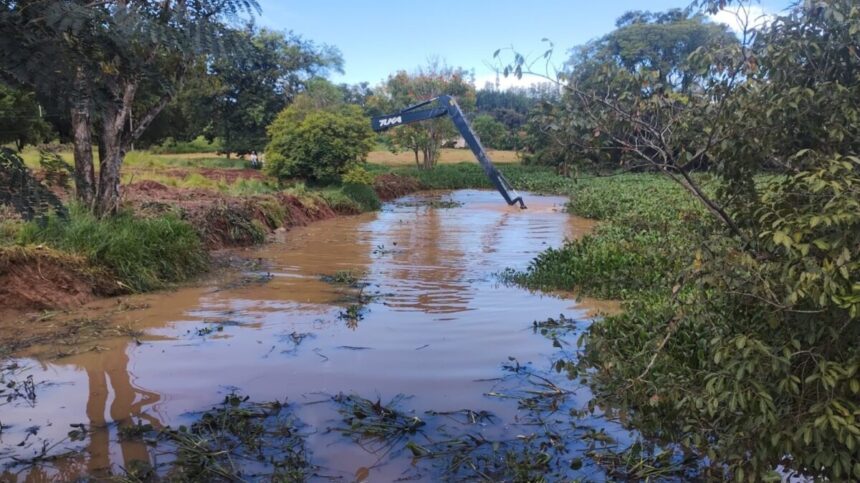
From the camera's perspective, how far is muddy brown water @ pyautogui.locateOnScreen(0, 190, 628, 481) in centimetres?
454

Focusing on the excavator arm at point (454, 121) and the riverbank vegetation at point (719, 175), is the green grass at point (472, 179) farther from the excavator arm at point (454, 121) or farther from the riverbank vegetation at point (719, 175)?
the riverbank vegetation at point (719, 175)

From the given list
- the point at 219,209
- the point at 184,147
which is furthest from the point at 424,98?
the point at 219,209

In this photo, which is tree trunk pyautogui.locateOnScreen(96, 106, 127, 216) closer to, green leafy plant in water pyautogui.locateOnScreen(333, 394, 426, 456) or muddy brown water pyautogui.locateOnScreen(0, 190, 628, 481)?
muddy brown water pyautogui.locateOnScreen(0, 190, 628, 481)

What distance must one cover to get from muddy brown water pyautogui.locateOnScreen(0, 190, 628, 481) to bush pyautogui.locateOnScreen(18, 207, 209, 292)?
0.55m

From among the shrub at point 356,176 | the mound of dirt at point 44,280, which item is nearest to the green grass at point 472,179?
the shrub at point 356,176

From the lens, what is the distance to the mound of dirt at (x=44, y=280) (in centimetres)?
780

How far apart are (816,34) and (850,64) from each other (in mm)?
239

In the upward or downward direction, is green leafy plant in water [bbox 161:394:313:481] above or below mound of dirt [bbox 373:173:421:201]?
below

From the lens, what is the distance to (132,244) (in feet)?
30.3

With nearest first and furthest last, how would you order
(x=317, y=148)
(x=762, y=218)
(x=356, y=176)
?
(x=762, y=218), (x=317, y=148), (x=356, y=176)

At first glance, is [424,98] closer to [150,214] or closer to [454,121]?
[454,121]

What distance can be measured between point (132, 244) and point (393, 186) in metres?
24.0

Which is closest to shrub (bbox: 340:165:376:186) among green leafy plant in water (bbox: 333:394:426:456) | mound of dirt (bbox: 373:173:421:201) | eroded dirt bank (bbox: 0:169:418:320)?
eroded dirt bank (bbox: 0:169:418:320)

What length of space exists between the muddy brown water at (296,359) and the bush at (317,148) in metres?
11.4
